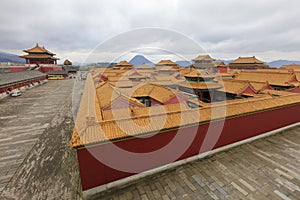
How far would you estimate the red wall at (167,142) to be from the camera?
21.0ft

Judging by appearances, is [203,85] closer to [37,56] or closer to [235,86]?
[235,86]

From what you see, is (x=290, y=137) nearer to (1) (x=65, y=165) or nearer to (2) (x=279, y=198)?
(2) (x=279, y=198)

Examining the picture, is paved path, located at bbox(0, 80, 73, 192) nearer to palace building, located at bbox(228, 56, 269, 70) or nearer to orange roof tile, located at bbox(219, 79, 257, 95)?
orange roof tile, located at bbox(219, 79, 257, 95)

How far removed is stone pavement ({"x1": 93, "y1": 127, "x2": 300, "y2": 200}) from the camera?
6.42 meters

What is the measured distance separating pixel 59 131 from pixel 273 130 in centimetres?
1754

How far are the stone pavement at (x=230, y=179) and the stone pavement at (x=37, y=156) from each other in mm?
2609

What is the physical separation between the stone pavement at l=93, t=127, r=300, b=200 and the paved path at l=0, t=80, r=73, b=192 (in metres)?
6.52

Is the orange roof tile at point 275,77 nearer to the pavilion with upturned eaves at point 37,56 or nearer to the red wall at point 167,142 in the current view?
the red wall at point 167,142

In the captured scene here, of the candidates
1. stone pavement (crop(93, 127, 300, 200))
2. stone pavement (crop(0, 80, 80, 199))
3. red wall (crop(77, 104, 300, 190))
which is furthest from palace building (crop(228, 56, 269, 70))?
stone pavement (crop(0, 80, 80, 199))

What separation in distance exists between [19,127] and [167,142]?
47.2 ft

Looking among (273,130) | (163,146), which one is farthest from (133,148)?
(273,130)

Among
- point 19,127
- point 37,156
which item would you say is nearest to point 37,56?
point 19,127

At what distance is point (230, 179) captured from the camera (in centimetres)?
721

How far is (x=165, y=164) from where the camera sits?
7.97m
